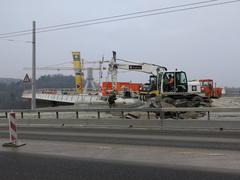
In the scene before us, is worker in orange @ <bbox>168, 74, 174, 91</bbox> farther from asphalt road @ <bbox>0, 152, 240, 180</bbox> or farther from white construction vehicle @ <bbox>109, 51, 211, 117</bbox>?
asphalt road @ <bbox>0, 152, 240, 180</bbox>

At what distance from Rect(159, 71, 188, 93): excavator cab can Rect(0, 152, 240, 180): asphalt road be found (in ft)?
66.7

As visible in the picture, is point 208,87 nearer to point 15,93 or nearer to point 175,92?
point 175,92

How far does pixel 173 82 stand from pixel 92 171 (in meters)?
21.7

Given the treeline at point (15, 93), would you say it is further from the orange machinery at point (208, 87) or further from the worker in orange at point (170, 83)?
the orange machinery at point (208, 87)

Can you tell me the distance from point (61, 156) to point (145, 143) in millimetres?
3155

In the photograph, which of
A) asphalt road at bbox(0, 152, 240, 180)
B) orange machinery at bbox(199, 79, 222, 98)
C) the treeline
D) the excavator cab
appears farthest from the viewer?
the treeline

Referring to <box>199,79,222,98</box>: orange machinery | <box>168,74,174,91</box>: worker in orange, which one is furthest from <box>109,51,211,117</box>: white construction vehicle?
<box>199,79,222,98</box>: orange machinery

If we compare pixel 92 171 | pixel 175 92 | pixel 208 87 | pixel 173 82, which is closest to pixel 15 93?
pixel 208 87

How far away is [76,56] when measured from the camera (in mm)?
68688

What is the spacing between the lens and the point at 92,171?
25.5ft

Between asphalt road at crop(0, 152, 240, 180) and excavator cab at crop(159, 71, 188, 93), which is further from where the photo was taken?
excavator cab at crop(159, 71, 188, 93)

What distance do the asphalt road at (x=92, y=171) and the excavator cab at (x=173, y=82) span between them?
2033 centimetres

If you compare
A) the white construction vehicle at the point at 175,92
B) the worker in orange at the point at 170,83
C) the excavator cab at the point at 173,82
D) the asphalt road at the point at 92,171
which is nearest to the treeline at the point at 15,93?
the white construction vehicle at the point at 175,92

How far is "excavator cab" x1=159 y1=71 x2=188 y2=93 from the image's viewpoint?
2877 cm
